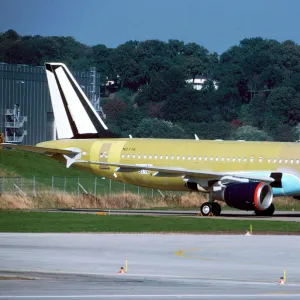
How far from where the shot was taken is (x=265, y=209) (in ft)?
170

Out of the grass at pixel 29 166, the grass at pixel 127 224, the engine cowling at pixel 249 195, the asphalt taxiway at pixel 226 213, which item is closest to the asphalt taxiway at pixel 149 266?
the grass at pixel 127 224

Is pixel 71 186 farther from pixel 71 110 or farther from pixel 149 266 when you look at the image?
pixel 149 266

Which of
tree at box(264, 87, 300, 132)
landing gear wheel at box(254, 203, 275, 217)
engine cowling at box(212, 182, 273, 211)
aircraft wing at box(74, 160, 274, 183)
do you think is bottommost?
landing gear wheel at box(254, 203, 275, 217)

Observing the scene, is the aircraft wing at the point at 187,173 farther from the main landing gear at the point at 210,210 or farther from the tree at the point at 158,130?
the tree at the point at 158,130

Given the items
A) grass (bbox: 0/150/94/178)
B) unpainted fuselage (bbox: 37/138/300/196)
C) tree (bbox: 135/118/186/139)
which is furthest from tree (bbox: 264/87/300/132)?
unpainted fuselage (bbox: 37/138/300/196)

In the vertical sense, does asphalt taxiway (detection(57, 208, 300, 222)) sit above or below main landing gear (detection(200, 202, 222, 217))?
below

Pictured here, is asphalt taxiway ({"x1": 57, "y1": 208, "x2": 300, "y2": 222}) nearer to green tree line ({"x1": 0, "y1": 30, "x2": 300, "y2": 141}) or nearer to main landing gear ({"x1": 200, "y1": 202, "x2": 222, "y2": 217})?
→ main landing gear ({"x1": 200, "y1": 202, "x2": 222, "y2": 217})

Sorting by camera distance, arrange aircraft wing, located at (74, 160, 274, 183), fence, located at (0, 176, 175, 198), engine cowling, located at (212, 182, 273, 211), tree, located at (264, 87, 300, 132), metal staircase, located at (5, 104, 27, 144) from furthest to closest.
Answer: tree, located at (264, 87, 300, 132) → metal staircase, located at (5, 104, 27, 144) → fence, located at (0, 176, 175, 198) → aircraft wing, located at (74, 160, 274, 183) → engine cowling, located at (212, 182, 273, 211)

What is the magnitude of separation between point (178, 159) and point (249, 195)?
6143 mm

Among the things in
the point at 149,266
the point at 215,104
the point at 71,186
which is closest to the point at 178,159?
the point at 71,186

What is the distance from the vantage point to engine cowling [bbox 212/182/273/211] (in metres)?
50.2

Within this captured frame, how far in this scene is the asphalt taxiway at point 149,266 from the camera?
2389 cm

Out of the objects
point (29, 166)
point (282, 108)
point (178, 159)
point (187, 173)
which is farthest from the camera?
point (282, 108)

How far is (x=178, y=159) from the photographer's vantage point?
55344 millimetres
